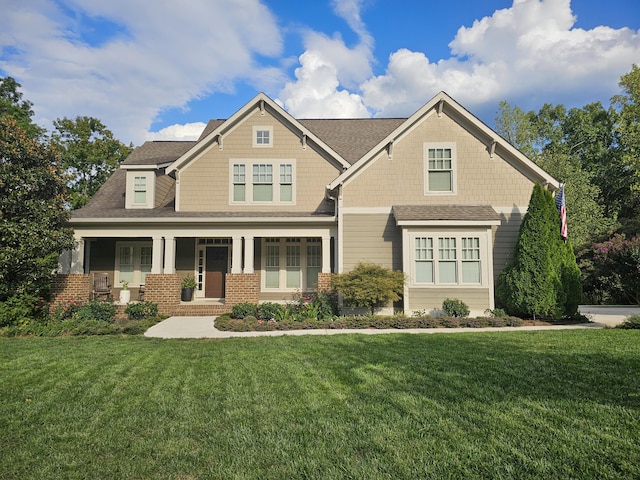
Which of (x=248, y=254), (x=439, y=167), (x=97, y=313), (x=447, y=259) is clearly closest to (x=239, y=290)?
(x=248, y=254)

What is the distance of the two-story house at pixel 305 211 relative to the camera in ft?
41.1

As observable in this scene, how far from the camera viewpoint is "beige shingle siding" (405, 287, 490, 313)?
1220 centimetres

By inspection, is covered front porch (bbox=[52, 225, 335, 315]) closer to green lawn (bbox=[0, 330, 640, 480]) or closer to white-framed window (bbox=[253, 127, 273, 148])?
white-framed window (bbox=[253, 127, 273, 148])

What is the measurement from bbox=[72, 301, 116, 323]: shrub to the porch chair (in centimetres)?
190

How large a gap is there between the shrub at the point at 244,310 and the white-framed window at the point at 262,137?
21.2 ft

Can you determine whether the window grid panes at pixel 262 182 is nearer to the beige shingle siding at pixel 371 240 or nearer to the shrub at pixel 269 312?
the beige shingle siding at pixel 371 240

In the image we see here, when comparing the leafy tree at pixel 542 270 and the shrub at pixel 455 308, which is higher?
the leafy tree at pixel 542 270

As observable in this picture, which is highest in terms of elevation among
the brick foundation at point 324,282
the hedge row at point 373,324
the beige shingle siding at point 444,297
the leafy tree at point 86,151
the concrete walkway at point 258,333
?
the leafy tree at point 86,151

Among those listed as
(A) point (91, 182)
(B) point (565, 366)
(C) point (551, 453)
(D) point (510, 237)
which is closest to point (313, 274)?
(D) point (510, 237)

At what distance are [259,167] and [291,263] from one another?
396 cm

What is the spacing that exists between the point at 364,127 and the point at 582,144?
26.7 metres

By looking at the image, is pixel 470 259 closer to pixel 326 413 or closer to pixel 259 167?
pixel 259 167

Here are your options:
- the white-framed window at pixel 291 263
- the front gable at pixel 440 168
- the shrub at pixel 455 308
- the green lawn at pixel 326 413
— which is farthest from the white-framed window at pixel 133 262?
the shrub at pixel 455 308

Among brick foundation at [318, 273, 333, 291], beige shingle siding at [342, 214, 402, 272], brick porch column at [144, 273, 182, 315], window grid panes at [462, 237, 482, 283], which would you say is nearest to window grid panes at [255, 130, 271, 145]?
beige shingle siding at [342, 214, 402, 272]
